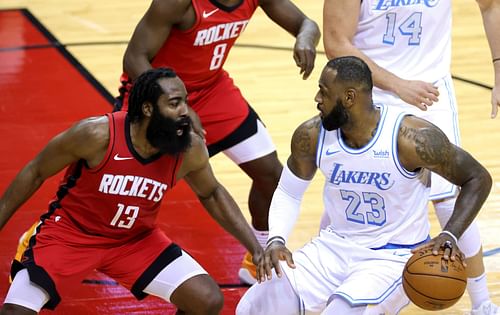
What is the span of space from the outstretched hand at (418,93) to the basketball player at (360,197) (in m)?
0.37

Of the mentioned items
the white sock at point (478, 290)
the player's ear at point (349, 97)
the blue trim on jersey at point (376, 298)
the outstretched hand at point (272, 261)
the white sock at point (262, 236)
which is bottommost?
the white sock at point (262, 236)

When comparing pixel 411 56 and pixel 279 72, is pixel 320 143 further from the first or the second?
pixel 279 72

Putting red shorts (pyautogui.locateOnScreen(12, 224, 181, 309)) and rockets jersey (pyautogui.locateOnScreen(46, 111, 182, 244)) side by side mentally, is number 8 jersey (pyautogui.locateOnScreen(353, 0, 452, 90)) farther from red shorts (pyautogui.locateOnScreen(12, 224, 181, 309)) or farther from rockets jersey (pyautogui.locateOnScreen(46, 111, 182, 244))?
red shorts (pyautogui.locateOnScreen(12, 224, 181, 309))

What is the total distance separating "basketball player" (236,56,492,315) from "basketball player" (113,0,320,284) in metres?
0.97

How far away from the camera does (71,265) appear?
5645mm

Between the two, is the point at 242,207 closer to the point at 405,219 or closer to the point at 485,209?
the point at 485,209

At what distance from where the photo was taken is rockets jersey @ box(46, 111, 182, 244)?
560 cm

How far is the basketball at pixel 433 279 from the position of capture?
5047 millimetres

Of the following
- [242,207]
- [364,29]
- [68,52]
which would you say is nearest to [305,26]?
[364,29]

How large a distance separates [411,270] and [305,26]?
2.15 m

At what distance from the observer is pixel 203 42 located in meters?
6.63

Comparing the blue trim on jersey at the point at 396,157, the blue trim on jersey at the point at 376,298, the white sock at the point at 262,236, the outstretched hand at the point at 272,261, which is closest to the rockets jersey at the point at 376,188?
the blue trim on jersey at the point at 396,157

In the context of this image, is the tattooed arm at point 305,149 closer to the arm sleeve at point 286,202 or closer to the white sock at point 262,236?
the arm sleeve at point 286,202

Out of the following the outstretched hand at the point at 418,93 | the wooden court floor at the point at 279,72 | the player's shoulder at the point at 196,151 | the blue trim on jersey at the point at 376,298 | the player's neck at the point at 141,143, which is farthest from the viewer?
the wooden court floor at the point at 279,72
